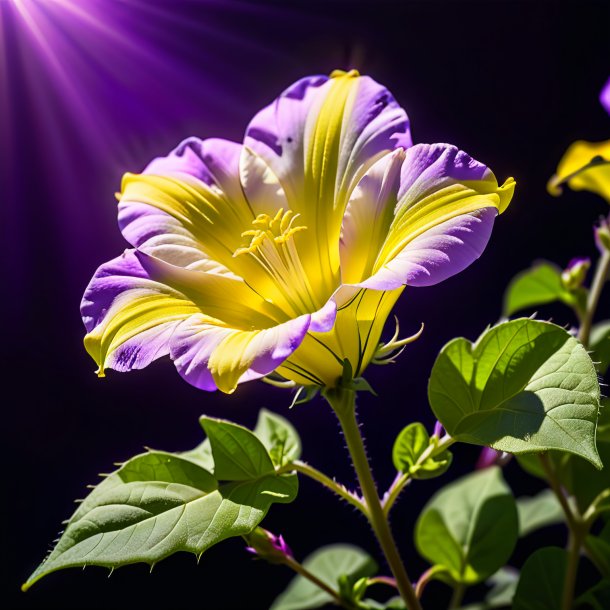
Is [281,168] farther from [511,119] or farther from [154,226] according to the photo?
[511,119]

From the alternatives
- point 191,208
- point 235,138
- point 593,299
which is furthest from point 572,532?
point 235,138

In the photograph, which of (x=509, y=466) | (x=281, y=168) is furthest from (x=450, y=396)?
(x=509, y=466)

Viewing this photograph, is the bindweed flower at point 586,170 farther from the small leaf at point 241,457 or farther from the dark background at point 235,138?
the dark background at point 235,138

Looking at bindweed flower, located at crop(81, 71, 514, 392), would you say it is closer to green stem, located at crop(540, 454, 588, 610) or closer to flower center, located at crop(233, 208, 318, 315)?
flower center, located at crop(233, 208, 318, 315)

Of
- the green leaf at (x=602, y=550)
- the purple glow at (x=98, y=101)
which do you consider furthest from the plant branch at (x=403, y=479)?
the purple glow at (x=98, y=101)

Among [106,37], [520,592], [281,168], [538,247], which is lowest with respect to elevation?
[520,592]

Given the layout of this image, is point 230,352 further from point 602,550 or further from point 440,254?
point 602,550
